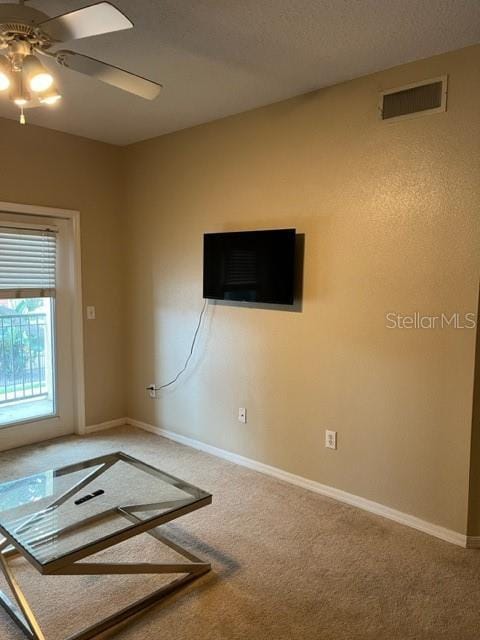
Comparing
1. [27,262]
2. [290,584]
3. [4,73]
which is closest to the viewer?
[4,73]

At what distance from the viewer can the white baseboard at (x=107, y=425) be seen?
4.25 meters

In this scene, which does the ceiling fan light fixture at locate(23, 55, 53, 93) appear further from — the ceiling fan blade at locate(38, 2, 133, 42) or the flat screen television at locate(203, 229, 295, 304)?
the flat screen television at locate(203, 229, 295, 304)

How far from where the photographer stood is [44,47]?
1.91 m

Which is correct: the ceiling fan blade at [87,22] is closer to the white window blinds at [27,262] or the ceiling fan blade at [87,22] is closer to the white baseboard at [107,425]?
the white window blinds at [27,262]

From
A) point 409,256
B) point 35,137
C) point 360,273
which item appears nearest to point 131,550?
point 360,273

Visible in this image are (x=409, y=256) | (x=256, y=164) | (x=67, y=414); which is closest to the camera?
(x=409, y=256)

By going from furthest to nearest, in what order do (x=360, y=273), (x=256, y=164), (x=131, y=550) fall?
(x=256, y=164)
(x=360, y=273)
(x=131, y=550)

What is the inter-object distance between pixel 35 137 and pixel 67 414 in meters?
2.31

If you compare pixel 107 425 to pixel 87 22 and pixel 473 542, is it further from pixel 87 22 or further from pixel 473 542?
pixel 87 22

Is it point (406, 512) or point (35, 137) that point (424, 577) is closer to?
point (406, 512)

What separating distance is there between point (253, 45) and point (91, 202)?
2.25 metres

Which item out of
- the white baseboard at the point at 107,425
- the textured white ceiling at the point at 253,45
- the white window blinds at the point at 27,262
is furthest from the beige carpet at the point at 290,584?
the textured white ceiling at the point at 253,45

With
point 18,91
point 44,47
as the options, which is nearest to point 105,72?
point 44,47

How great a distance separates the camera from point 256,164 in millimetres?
3303
